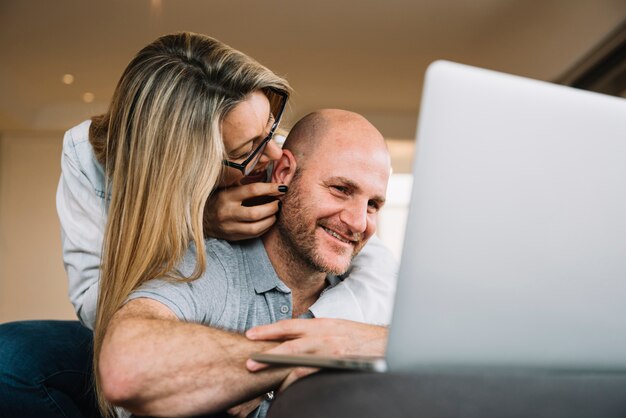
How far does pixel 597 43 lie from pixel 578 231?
14.1 ft

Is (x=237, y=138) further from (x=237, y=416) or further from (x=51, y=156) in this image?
(x=51, y=156)

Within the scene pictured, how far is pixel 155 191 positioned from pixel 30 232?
6360 millimetres

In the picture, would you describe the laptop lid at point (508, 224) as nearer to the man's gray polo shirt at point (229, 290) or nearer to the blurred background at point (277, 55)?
the man's gray polo shirt at point (229, 290)

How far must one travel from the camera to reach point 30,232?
725 centimetres

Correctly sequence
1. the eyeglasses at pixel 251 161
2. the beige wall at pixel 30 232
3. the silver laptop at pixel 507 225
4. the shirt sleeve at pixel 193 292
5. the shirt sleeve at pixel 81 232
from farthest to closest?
the beige wall at pixel 30 232 < the shirt sleeve at pixel 81 232 < the eyeglasses at pixel 251 161 < the shirt sleeve at pixel 193 292 < the silver laptop at pixel 507 225

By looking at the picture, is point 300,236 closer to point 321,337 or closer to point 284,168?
point 284,168

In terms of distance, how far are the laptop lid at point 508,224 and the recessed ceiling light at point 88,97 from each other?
6.44 meters

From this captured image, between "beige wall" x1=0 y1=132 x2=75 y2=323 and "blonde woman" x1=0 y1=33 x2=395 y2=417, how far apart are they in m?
5.74

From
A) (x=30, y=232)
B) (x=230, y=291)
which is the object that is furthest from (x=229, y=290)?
(x=30, y=232)

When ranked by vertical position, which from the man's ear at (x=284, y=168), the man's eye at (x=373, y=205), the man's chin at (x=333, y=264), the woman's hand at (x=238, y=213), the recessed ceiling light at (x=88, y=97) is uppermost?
the recessed ceiling light at (x=88, y=97)

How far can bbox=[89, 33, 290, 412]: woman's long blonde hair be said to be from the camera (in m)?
1.41

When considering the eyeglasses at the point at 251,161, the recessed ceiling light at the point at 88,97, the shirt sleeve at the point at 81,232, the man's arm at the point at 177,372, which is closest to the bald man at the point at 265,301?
the man's arm at the point at 177,372

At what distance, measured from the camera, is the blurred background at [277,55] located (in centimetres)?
477

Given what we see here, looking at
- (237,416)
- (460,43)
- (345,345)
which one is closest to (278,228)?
(237,416)
